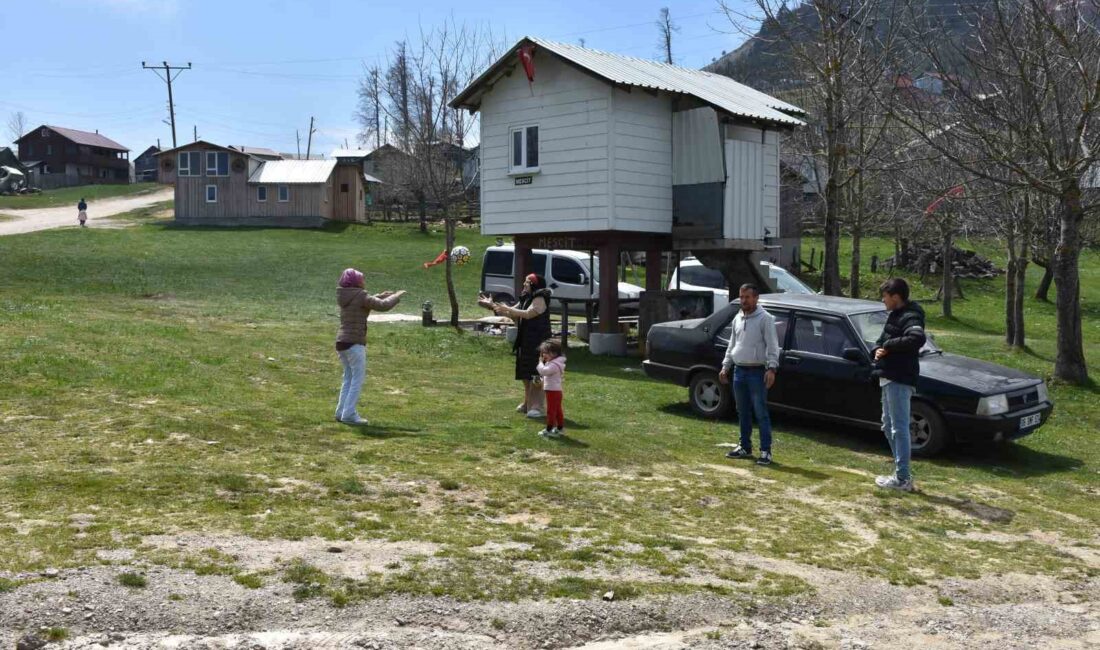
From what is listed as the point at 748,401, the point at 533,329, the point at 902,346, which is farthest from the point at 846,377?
the point at 533,329

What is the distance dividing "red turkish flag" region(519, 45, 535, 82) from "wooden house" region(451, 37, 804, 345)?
19 mm

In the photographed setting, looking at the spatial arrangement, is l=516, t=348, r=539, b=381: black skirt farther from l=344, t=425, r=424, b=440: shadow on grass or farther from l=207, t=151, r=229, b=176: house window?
l=207, t=151, r=229, b=176: house window

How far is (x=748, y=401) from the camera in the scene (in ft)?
32.6

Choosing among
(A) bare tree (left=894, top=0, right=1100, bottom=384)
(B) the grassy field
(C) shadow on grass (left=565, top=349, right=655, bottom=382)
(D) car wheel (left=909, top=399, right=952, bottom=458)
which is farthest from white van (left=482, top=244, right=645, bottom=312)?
(D) car wheel (left=909, top=399, right=952, bottom=458)

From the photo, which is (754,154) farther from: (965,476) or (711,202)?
(965,476)

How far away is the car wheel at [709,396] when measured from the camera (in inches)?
487

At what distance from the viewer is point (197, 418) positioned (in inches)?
383

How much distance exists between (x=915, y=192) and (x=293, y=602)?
15634 millimetres

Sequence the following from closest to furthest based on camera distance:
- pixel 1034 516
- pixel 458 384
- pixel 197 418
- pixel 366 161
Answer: pixel 1034 516
pixel 197 418
pixel 458 384
pixel 366 161

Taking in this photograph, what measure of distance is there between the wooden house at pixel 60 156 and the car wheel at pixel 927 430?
306 ft

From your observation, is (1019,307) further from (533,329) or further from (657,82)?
(533,329)

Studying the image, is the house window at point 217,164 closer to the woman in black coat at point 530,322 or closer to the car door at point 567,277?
the car door at point 567,277

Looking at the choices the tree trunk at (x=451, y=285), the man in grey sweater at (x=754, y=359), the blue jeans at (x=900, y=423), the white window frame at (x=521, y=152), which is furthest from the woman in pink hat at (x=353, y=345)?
the tree trunk at (x=451, y=285)

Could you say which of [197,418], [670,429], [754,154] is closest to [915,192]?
[754,154]
